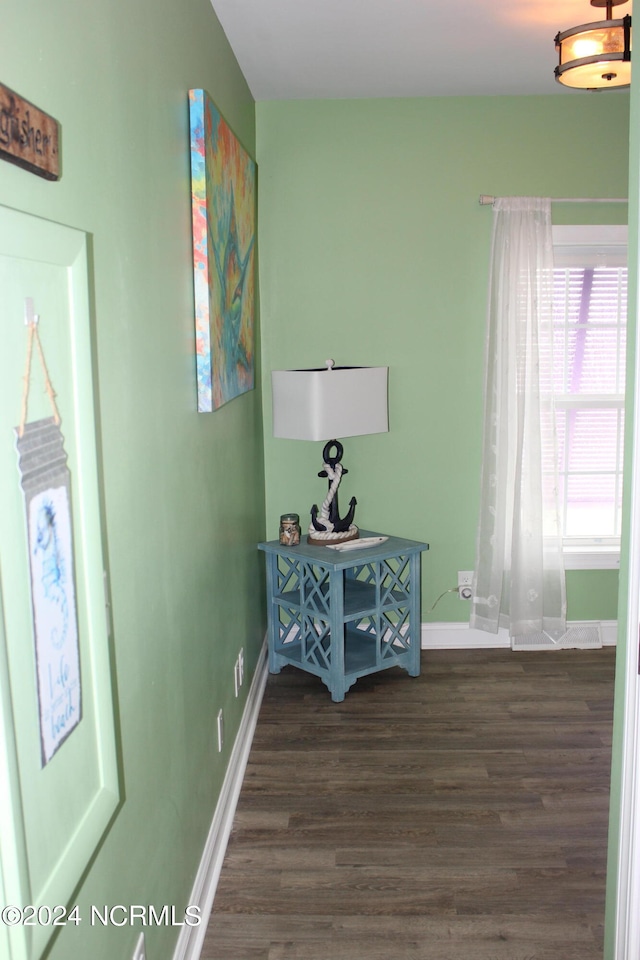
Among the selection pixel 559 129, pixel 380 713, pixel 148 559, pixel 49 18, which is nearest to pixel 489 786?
pixel 380 713

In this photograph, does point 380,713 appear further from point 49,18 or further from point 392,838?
point 49,18

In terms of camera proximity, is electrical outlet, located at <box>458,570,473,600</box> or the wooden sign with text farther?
electrical outlet, located at <box>458,570,473,600</box>

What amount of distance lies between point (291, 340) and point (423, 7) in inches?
63.5

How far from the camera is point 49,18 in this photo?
1195 millimetres

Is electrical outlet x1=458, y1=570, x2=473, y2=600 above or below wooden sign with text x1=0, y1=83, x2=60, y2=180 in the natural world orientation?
below

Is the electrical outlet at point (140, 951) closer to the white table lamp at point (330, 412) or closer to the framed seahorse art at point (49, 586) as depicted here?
the framed seahorse art at point (49, 586)

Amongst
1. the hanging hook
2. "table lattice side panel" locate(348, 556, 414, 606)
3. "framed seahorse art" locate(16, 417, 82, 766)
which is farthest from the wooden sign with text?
"table lattice side panel" locate(348, 556, 414, 606)

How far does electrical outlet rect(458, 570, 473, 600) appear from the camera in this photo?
4199mm

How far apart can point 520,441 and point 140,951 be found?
2.81 metres

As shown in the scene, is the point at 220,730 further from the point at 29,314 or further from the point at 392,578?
the point at 29,314

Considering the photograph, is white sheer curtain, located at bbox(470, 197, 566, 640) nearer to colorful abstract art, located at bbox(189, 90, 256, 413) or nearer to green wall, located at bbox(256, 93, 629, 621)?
green wall, located at bbox(256, 93, 629, 621)

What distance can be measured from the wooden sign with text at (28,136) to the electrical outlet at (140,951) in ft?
4.61

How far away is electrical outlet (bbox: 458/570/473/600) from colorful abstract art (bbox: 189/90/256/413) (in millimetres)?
1637

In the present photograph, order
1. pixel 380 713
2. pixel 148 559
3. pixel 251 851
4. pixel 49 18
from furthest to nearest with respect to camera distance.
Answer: pixel 380 713, pixel 251 851, pixel 148 559, pixel 49 18
